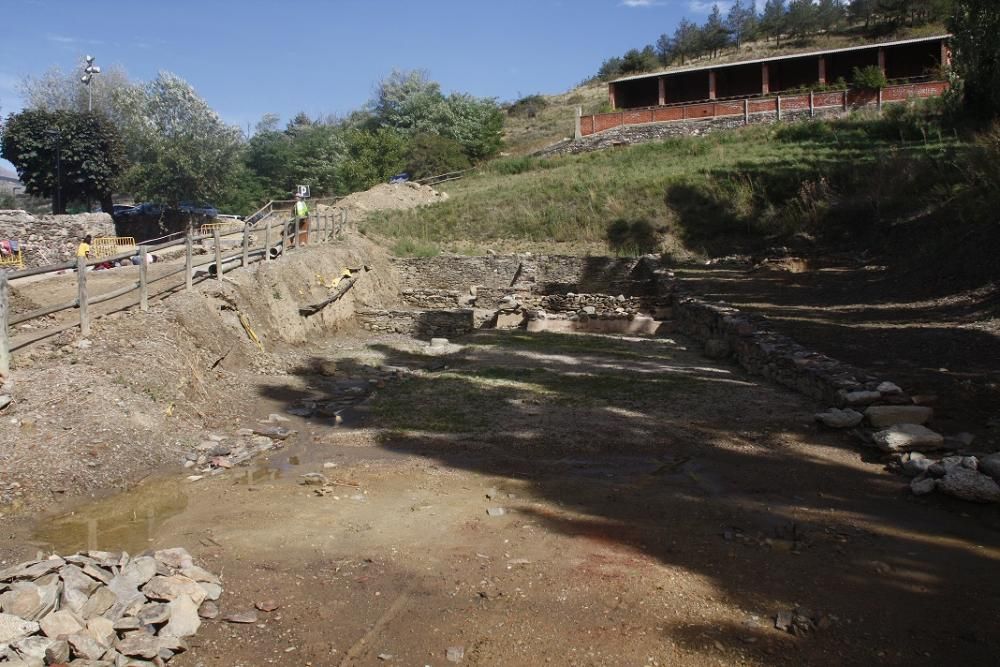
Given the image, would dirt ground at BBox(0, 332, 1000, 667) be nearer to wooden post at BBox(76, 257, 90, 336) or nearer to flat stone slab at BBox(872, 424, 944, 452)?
flat stone slab at BBox(872, 424, 944, 452)

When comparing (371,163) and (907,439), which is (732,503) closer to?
(907,439)

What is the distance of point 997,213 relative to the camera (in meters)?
15.7

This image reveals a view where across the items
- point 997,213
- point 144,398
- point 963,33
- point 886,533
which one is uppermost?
point 963,33

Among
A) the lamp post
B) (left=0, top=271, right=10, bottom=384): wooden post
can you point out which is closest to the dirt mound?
the lamp post

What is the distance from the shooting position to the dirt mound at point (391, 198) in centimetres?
3246

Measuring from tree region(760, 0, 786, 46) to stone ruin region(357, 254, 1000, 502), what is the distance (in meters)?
61.4

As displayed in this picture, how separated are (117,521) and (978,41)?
16.8m

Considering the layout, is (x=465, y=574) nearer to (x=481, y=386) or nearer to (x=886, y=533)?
(x=886, y=533)

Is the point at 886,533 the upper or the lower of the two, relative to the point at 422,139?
lower

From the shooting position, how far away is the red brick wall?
3825 centimetres

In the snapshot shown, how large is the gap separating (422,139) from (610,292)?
2630cm

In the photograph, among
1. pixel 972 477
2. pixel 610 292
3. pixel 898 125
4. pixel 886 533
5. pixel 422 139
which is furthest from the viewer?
pixel 422 139

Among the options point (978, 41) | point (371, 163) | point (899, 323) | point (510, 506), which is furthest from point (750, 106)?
point (510, 506)

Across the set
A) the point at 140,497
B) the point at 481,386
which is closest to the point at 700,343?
the point at 481,386
